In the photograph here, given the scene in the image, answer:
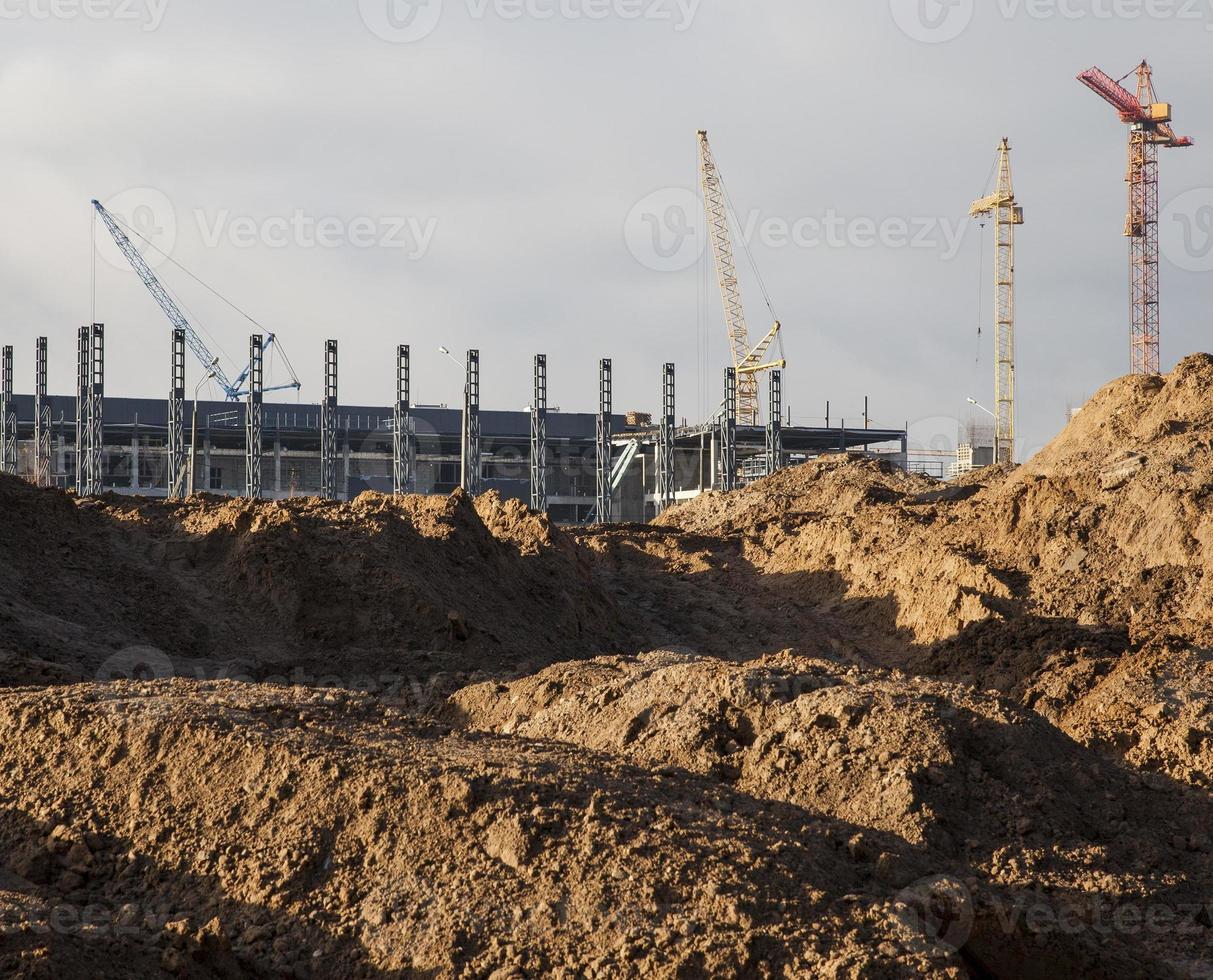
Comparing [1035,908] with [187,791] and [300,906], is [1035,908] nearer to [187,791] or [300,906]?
[300,906]

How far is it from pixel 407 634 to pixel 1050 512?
11537 mm

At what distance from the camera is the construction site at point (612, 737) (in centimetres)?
649

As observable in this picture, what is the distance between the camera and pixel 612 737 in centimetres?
1002

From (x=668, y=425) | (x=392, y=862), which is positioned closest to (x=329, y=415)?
(x=668, y=425)

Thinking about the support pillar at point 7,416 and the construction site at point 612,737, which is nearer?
the construction site at point 612,737

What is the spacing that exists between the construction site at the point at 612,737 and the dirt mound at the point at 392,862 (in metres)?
0.02

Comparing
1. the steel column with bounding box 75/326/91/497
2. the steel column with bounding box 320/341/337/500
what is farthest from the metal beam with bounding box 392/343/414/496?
the steel column with bounding box 75/326/91/497

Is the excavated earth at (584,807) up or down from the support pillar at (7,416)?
down

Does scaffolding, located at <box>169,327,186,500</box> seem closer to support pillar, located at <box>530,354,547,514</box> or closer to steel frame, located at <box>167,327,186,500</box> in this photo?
steel frame, located at <box>167,327,186,500</box>

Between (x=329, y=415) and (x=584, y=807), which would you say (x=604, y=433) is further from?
(x=584, y=807)

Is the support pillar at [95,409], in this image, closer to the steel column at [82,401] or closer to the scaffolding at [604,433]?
the steel column at [82,401]

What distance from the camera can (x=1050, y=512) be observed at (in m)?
21.2

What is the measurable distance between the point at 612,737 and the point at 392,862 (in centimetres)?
336

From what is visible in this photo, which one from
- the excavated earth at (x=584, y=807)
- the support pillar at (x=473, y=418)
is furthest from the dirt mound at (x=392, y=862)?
the support pillar at (x=473, y=418)
